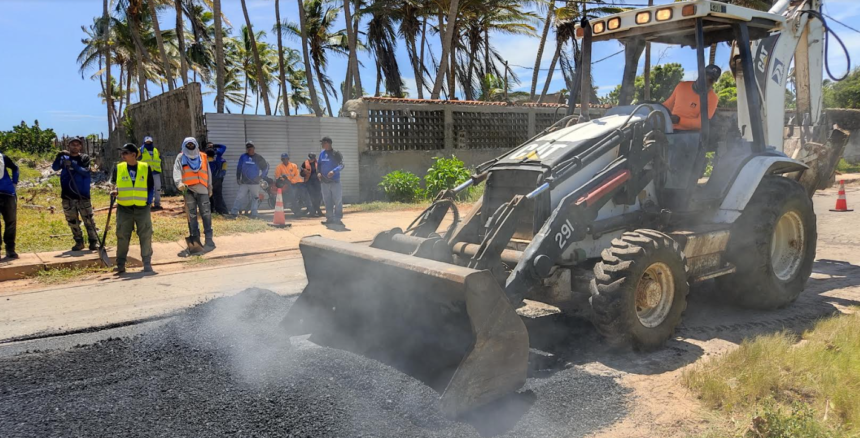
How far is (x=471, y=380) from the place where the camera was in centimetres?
379

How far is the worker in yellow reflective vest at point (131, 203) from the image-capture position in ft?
27.2

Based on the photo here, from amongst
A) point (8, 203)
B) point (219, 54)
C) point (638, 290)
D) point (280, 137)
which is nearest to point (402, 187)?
point (280, 137)

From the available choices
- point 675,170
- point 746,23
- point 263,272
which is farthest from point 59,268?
point 746,23

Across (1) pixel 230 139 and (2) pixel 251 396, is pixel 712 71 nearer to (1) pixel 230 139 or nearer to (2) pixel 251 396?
(2) pixel 251 396

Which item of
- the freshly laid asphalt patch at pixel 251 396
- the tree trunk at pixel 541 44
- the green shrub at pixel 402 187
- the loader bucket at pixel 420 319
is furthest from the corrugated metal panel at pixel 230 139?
the tree trunk at pixel 541 44

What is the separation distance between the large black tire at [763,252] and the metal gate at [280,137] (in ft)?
37.5

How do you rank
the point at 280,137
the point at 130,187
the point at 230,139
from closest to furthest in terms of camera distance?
the point at 130,187
the point at 230,139
the point at 280,137

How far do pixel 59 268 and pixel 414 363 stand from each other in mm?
6581

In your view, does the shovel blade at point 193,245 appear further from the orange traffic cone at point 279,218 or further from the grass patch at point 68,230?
the orange traffic cone at point 279,218

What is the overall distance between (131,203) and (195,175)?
144 centimetres

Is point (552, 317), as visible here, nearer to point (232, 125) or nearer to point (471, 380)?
point (471, 380)

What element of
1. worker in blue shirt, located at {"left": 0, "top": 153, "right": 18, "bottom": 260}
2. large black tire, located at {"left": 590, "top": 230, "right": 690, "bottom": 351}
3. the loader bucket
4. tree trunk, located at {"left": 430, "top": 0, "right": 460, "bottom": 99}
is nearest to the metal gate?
worker in blue shirt, located at {"left": 0, "top": 153, "right": 18, "bottom": 260}

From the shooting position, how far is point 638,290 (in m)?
4.86

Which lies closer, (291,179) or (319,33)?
(291,179)
